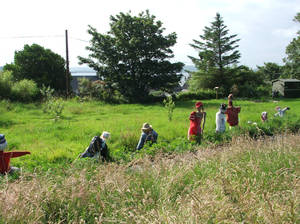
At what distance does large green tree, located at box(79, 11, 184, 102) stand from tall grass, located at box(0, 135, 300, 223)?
845 inches

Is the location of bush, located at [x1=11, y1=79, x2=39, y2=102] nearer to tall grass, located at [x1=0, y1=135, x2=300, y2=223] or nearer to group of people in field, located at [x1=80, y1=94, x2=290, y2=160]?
group of people in field, located at [x1=80, y1=94, x2=290, y2=160]

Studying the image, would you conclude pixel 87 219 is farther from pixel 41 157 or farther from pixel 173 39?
pixel 173 39

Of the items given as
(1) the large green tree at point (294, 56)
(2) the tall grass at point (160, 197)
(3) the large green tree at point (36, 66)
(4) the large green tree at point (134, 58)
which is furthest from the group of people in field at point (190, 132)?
(1) the large green tree at point (294, 56)

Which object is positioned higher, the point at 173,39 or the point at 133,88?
the point at 173,39

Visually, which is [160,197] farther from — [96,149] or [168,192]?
[96,149]

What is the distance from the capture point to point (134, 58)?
81.4 ft

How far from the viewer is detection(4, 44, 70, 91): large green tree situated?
29.4m

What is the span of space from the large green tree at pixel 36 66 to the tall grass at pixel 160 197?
2827 centimetres

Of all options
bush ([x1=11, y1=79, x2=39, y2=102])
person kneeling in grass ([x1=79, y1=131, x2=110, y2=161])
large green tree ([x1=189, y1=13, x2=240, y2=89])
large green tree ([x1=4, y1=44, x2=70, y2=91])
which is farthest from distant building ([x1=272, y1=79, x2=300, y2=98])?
person kneeling in grass ([x1=79, y1=131, x2=110, y2=161])

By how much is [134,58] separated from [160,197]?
74.5ft

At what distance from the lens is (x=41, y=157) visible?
20.8 feet

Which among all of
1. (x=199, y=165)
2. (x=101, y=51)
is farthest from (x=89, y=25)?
(x=199, y=165)

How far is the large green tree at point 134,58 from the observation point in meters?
24.9

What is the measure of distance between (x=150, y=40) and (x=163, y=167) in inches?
877
